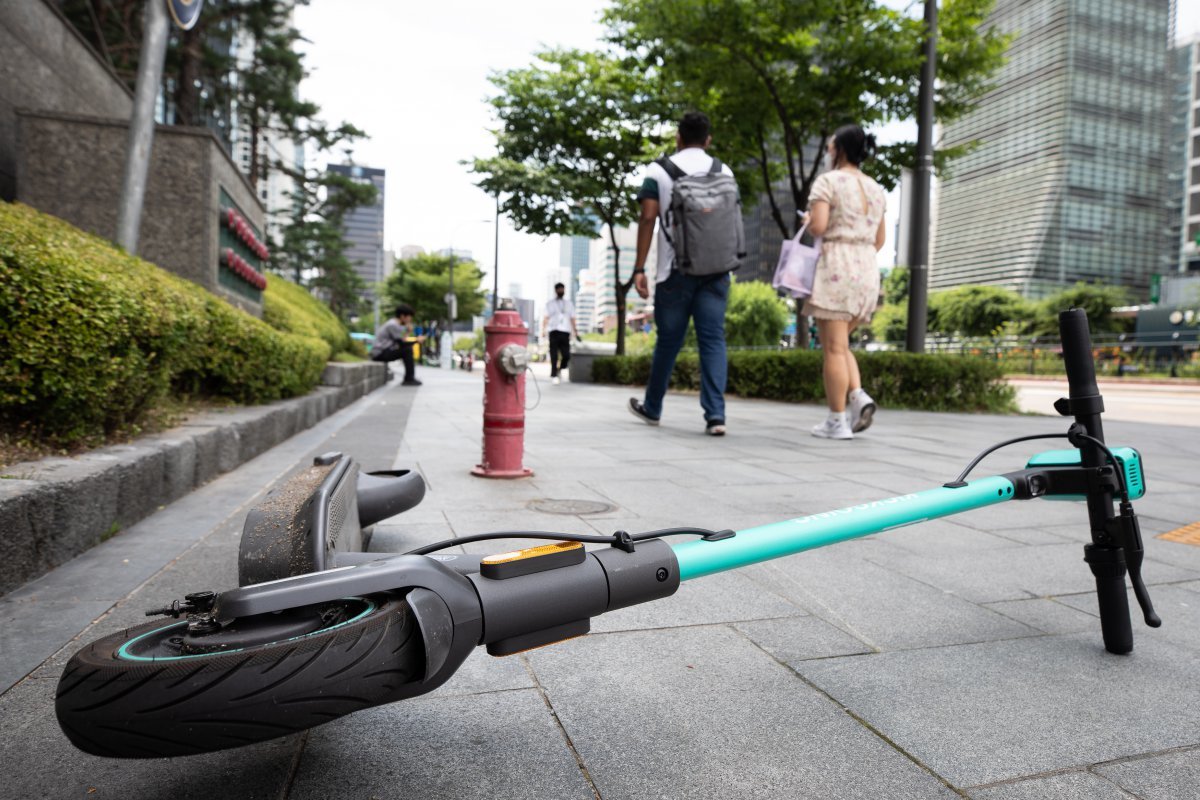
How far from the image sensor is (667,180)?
18.9 feet

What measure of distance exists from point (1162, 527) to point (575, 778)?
3166 millimetres

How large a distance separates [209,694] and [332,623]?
0.16 m

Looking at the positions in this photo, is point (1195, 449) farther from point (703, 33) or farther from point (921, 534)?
point (703, 33)

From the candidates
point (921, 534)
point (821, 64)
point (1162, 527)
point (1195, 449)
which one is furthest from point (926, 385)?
point (921, 534)

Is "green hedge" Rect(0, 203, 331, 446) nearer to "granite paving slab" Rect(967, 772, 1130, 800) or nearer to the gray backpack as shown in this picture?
"granite paving slab" Rect(967, 772, 1130, 800)

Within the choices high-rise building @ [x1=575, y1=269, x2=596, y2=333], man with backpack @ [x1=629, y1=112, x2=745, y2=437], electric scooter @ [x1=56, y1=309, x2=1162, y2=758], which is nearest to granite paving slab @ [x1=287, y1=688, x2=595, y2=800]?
electric scooter @ [x1=56, y1=309, x2=1162, y2=758]

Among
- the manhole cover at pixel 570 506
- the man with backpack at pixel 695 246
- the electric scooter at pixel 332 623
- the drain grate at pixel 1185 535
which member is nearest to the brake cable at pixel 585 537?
the electric scooter at pixel 332 623

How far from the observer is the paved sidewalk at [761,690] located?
1.24 m

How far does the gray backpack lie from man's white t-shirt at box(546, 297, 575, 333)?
32.5 feet

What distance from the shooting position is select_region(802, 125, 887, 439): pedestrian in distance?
560 centimetres

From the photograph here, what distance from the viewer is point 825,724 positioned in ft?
4.74

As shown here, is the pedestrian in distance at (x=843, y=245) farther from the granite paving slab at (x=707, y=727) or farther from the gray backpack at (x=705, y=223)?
the granite paving slab at (x=707, y=727)

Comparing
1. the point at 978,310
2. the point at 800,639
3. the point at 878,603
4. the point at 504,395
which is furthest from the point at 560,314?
the point at 978,310

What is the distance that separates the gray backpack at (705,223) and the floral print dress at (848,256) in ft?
2.05
